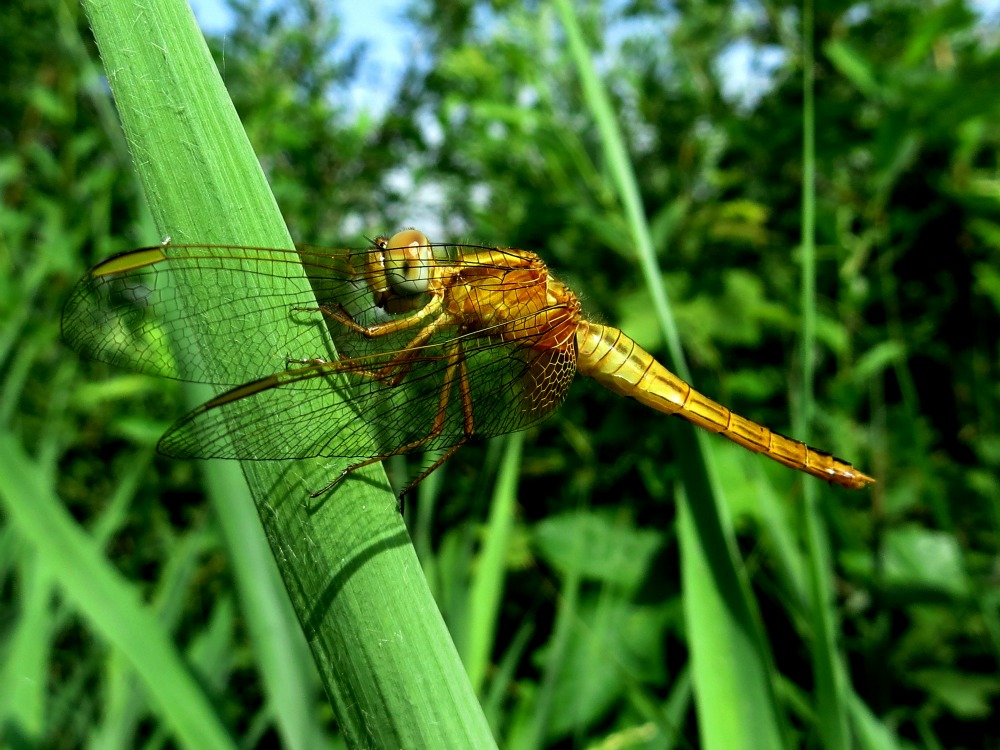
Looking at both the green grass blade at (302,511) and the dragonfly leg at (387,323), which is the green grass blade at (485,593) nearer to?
the dragonfly leg at (387,323)

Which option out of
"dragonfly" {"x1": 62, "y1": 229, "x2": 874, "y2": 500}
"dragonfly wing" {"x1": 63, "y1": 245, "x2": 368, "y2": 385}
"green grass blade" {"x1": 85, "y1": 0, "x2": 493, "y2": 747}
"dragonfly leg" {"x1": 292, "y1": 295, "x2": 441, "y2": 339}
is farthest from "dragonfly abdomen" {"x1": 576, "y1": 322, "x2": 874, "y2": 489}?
"green grass blade" {"x1": 85, "y1": 0, "x2": 493, "y2": 747}

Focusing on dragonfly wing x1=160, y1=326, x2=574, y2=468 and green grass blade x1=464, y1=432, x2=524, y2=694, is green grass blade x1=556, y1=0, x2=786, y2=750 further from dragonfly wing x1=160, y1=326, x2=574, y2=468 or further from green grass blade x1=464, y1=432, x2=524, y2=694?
green grass blade x1=464, y1=432, x2=524, y2=694

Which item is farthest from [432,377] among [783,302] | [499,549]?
[783,302]

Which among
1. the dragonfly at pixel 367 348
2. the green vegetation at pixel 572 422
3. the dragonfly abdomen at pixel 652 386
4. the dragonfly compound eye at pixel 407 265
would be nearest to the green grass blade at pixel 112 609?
the green vegetation at pixel 572 422

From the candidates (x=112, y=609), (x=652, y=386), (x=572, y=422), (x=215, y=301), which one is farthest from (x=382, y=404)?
(x=572, y=422)

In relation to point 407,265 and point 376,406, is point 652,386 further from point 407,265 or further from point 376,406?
point 376,406

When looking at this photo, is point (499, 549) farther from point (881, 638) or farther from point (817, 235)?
point (817, 235)
